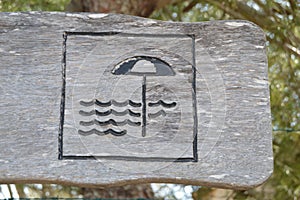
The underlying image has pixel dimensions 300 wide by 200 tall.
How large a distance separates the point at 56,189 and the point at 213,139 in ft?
4.79

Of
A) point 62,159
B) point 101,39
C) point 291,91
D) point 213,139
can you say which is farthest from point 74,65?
point 291,91

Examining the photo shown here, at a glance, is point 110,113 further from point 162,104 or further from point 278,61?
point 278,61

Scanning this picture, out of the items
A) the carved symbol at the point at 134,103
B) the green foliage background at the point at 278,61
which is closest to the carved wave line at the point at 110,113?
the carved symbol at the point at 134,103

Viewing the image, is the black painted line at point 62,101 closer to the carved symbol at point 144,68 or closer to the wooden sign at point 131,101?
the wooden sign at point 131,101

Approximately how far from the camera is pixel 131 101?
1383 millimetres

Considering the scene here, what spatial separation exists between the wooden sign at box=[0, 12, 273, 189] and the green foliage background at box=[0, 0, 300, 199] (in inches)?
32.4

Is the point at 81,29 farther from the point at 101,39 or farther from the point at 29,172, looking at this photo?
the point at 29,172

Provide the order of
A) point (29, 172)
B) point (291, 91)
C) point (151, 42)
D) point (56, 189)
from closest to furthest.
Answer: point (29, 172), point (151, 42), point (291, 91), point (56, 189)

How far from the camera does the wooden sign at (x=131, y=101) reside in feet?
4.41

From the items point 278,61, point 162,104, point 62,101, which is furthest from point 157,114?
point 278,61

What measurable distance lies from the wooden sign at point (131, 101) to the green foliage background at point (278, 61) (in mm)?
824

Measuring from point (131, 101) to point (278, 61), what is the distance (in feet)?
3.95

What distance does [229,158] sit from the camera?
1355 mm

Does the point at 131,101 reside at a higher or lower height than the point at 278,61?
higher
